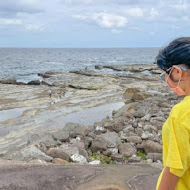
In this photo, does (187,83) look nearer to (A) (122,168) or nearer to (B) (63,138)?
(A) (122,168)

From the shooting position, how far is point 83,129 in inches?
424

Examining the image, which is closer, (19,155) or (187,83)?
(187,83)

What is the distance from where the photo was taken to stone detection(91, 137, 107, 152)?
8453mm

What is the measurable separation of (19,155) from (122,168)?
2.84 meters

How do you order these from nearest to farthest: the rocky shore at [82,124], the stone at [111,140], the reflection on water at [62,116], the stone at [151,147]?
the rocky shore at [82,124] < the stone at [151,147] < the stone at [111,140] < the reflection on water at [62,116]

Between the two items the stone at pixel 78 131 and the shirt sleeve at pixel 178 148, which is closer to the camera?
the shirt sleeve at pixel 178 148

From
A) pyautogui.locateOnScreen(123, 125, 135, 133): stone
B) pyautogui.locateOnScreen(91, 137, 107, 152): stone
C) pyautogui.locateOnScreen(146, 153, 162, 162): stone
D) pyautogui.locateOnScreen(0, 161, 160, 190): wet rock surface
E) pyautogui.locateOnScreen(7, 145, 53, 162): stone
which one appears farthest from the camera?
pyautogui.locateOnScreen(123, 125, 135, 133): stone

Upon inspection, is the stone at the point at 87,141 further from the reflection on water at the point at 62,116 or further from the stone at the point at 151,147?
the reflection on water at the point at 62,116

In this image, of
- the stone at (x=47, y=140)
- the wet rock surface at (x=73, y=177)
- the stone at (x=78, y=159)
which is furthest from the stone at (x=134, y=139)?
the wet rock surface at (x=73, y=177)

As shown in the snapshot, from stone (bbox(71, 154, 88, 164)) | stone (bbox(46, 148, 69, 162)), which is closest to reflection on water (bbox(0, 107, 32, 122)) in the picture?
stone (bbox(46, 148, 69, 162))

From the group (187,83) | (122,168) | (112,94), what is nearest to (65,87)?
(112,94)

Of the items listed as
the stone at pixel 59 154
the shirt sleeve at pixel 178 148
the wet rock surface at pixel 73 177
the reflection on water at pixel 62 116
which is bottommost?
the reflection on water at pixel 62 116

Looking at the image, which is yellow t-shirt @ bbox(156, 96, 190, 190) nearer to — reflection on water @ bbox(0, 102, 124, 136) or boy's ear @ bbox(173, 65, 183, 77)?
boy's ear @ bbox(173, 65, 183, 77)

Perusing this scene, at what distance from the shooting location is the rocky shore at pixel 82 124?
7646mm
